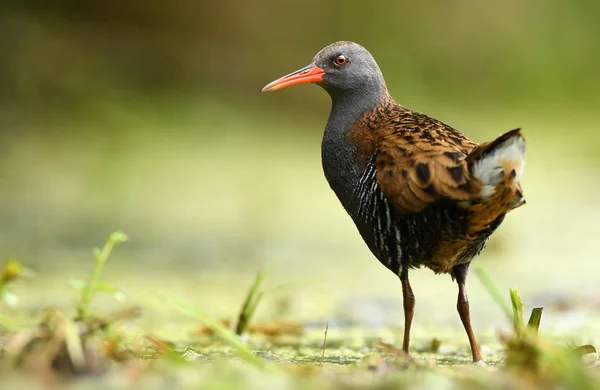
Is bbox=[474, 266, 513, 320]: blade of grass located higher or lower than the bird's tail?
lower

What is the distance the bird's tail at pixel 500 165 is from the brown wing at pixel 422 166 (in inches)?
1.2

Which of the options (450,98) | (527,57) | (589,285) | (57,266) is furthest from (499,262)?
(527,57)

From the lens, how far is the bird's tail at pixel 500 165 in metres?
2.57

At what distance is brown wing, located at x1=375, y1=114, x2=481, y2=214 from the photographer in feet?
8.91

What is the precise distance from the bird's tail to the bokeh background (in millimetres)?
1202

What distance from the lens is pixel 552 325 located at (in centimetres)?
365

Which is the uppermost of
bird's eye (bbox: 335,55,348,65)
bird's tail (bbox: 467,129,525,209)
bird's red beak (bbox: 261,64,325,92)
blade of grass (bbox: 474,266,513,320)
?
bird's eye (bbox: 335,55,348,65)

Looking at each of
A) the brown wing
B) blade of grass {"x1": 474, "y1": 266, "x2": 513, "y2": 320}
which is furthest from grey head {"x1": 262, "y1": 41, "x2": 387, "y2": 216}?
blade of grass {"x1": 474, "y1": 266, "x2": 513, "y2": 320}

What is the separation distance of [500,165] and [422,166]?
269 mm

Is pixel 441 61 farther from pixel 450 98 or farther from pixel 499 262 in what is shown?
pixel 499 262

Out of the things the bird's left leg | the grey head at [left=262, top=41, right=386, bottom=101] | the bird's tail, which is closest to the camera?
the bird's tail

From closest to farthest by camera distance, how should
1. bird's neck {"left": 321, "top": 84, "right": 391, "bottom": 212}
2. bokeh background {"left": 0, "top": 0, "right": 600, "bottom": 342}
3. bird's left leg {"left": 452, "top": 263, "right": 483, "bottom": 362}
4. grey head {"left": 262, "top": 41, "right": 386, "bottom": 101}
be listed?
bird's left leg {"left": 452, "top": 263, "right": 483, "bottom": 362}, bird's neck {"left": 321, "top": 84, "right": 391, "bottom": 212}, grey head {"left": 262, "top": 41, "right": 386, "bottom": 101}, bokeh background {"left": 0, "top": 0, "right": 600, "bottom": 342}

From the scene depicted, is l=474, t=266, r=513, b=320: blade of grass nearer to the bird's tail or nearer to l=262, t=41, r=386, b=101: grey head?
the bird's tail

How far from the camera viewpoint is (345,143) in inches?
129
